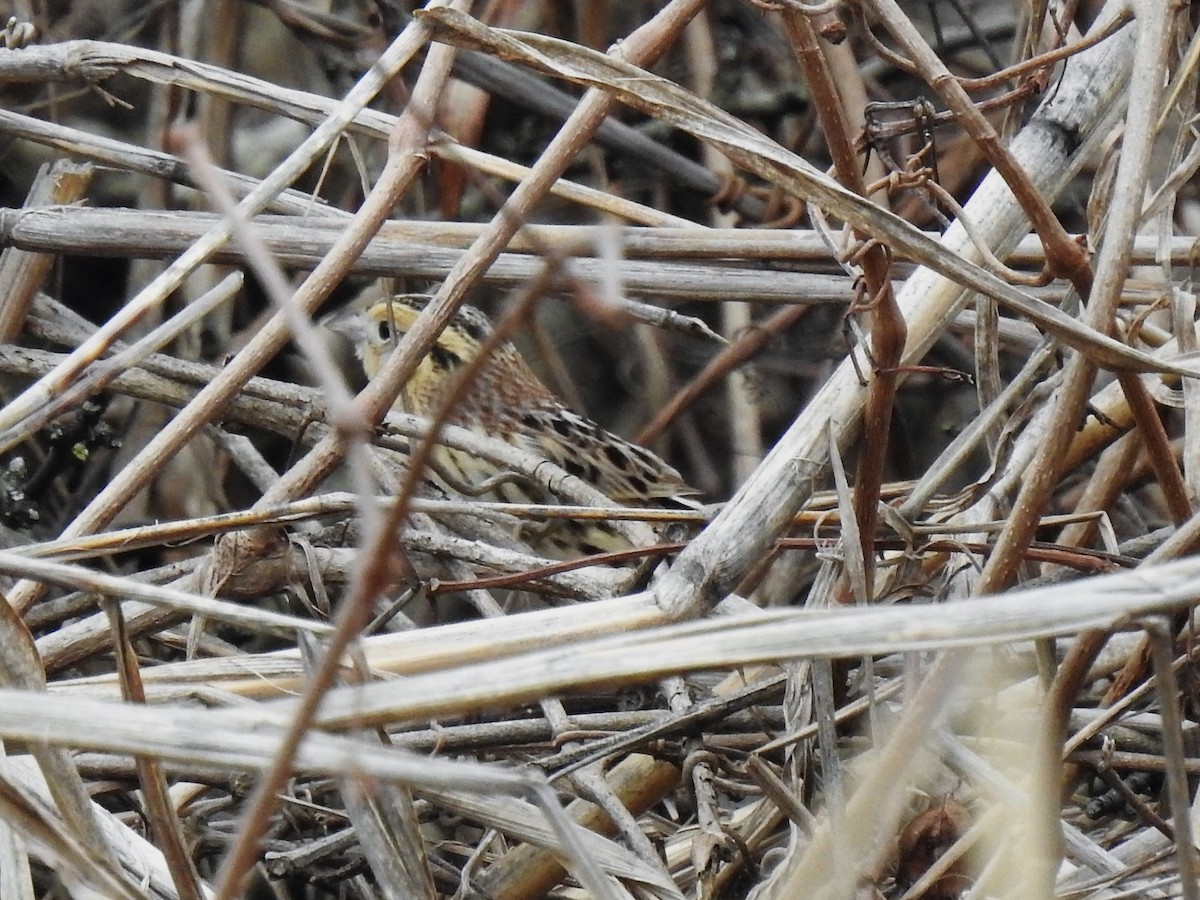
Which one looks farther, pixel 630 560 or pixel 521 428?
pixel 521 428

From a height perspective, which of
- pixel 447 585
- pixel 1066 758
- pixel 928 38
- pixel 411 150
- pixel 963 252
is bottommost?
pixel 1066 758

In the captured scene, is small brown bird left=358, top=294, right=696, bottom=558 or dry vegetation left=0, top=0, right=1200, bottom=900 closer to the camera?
dry vegetation left=0, top=0, right=1200, bottom=900

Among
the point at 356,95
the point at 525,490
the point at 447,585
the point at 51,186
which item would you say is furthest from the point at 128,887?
the point at 525,490

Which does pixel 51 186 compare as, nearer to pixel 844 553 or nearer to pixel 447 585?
pixel 447 585

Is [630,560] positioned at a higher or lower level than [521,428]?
lower
